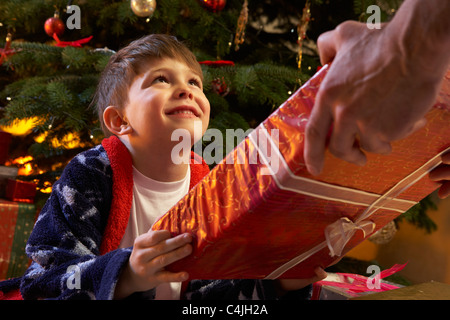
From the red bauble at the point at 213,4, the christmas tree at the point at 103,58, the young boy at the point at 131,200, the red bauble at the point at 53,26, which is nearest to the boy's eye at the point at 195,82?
the young boy at the point at 131,200

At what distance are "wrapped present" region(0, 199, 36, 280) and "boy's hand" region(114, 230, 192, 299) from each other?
0.74 meters

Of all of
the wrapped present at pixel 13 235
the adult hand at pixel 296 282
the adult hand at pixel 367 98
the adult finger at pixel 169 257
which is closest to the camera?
the adult hand at pixel 367 98

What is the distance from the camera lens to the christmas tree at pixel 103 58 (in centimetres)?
121

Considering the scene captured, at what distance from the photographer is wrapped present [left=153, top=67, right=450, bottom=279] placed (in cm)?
42

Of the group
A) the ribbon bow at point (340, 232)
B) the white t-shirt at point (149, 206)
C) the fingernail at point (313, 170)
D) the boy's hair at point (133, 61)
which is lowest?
the ribbon bow at point (340, 232)

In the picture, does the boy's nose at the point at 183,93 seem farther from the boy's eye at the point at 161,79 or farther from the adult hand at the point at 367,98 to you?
the adult hand at the point at 367,98

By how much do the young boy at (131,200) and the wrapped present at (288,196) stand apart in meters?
0.04

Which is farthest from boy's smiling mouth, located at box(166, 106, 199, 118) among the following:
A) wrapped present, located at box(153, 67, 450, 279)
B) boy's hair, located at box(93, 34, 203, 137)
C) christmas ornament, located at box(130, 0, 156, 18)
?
christmas ornament, located at box(130, 0, 156, 18)

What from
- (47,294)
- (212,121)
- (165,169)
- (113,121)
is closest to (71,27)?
(212,121)

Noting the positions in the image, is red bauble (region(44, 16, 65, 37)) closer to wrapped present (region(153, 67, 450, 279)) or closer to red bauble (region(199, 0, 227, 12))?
red bauble (region(199, 0, 227, 12))

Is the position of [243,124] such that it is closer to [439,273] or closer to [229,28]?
[229,28]

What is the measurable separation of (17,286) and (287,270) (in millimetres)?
463

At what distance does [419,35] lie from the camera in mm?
335

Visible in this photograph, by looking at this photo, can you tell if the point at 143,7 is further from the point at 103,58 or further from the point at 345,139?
the point at 345,139
